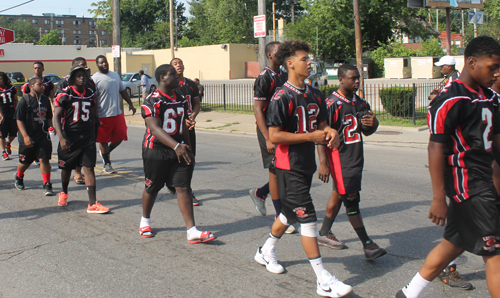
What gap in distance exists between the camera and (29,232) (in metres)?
5.54

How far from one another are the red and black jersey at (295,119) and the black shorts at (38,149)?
4793mm

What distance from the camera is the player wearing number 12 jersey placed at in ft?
15.9

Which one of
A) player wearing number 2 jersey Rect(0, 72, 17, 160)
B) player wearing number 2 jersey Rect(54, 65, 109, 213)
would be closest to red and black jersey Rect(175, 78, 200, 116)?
player wearing number 2 jersey Rect(54, 65, 109, 213)

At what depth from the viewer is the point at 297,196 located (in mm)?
3775

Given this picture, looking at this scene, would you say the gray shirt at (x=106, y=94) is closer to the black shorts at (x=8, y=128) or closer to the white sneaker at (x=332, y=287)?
the black shorts at (x=8, y=128)

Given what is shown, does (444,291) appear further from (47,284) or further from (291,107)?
(47,284)

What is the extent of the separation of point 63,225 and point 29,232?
39 centimetres

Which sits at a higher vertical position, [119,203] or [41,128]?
[41,128]

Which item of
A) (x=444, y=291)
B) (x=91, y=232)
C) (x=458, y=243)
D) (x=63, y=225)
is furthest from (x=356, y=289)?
(x=63, y=225)

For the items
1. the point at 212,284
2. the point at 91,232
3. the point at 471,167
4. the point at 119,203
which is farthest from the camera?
the point at 119,203

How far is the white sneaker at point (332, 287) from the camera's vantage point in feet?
11.9

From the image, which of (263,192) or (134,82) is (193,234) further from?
(134,82)

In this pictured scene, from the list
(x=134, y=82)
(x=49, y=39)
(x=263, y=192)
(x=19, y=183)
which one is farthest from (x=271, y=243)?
(x=49, y=39)

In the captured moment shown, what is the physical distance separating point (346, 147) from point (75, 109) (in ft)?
12.4
